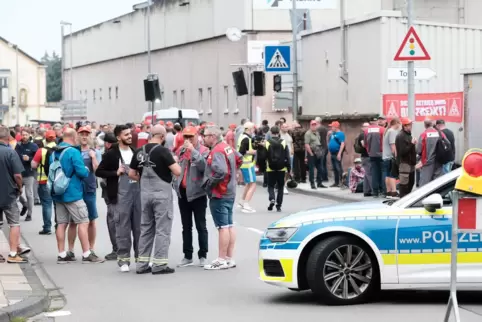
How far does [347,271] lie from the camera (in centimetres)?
1096

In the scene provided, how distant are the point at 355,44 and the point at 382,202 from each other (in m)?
22.1

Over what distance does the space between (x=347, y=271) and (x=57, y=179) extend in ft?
17.7

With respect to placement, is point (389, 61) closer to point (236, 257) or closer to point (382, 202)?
point (236, 257)

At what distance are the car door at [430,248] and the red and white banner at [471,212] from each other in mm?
1941

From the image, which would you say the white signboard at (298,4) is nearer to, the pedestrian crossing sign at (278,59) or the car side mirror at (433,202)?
the pedestrian crossing sign at (278,59)

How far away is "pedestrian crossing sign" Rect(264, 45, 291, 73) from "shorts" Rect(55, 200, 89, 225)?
19.8 meters

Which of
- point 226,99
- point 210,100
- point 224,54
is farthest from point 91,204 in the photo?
point 210,100

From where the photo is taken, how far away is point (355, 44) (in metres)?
33.2

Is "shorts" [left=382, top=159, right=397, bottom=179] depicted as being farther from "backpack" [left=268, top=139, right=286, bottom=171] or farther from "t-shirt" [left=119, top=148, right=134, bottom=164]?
"t-shirt" [left=119, top=148, right=134, bottom=164]

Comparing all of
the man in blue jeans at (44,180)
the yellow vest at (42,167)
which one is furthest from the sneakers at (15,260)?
the yellow vest at (42,167)

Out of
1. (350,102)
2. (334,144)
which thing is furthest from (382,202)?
(350,102)

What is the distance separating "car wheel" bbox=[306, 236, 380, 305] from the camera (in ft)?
35.8

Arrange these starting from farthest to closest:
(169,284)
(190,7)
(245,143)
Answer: (190,7)
(245,143)
(169,284)

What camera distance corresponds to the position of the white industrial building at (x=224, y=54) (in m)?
32.7
